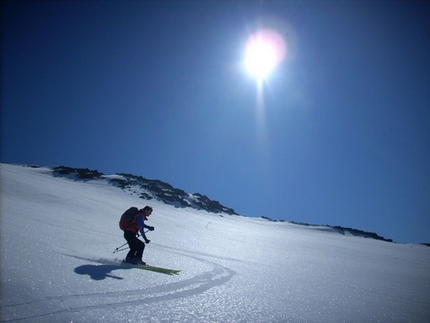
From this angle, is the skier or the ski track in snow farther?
the skier

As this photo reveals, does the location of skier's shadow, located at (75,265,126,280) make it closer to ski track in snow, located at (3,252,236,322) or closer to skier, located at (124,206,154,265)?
ski track in snow, located at (3,252,236,322)

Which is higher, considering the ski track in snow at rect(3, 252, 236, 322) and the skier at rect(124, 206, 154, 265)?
the skier at rect(124, 206, 154, 265)

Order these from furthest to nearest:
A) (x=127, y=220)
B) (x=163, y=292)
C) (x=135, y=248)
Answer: (x=127, y=220) → (x=135, y=248) → (x=163, y=292)

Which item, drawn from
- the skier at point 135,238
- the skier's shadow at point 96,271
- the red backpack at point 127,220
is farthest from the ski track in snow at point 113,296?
the red backpack at point 127,220

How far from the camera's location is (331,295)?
248 inches

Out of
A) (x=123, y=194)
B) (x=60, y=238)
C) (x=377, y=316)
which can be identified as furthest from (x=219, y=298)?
(x=123, y=194)

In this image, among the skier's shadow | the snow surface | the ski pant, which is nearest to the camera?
the snow surface

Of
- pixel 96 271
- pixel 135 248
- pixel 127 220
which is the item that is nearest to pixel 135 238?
pixel 135 248

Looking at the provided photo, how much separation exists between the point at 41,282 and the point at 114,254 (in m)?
4.03

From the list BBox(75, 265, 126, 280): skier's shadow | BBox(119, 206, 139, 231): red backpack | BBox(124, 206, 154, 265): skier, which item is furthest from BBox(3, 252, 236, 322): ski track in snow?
BBox(119, 206, 139, 231): red backpack

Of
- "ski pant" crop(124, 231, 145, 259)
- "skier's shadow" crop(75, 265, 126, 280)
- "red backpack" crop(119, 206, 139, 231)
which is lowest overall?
"skier's shadow" crop(75, 265, 126, 280)

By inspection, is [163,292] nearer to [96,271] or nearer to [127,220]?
[96,271]

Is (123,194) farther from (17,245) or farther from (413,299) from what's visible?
(413,299)

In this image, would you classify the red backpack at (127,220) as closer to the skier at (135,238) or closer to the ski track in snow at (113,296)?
the skier at (135,238)
